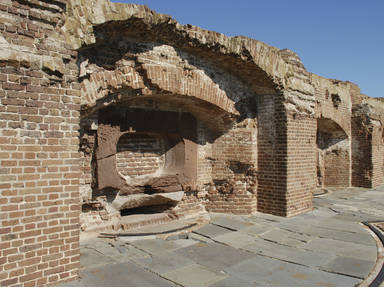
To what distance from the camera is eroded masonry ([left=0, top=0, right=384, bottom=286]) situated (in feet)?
11.0

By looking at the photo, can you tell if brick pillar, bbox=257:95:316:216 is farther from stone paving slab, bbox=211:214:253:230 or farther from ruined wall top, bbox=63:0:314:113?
stone paving slab, bbox=211:214:253:230

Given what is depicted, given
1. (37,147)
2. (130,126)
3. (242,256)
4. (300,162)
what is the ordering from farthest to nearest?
(300,162)
(130,126)
(242,256)
(37,147)

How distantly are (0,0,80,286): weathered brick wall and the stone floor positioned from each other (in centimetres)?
52

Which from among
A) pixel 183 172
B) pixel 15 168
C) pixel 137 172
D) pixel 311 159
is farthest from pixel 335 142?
pixel 15 168

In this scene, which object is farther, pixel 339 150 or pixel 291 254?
pixel 339 150

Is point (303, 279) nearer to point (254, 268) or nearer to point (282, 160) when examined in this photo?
point (254, 268)

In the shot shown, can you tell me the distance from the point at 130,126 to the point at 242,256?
289 cm

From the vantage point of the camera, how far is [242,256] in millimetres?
4477

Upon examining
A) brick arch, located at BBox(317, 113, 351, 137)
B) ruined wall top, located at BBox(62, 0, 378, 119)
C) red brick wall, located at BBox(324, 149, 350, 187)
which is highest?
ruined wall top, located at BBox(62, 0, 378, 119)

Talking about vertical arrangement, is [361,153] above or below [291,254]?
above

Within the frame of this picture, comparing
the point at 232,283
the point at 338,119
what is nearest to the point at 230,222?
the point at 232,283

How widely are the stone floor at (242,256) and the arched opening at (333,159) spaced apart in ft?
16.7

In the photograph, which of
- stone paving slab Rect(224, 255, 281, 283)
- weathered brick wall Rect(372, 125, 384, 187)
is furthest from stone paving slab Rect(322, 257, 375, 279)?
weathered brick wall Rect(372, 125, 384, 187)

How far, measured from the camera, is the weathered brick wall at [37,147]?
3.24m
